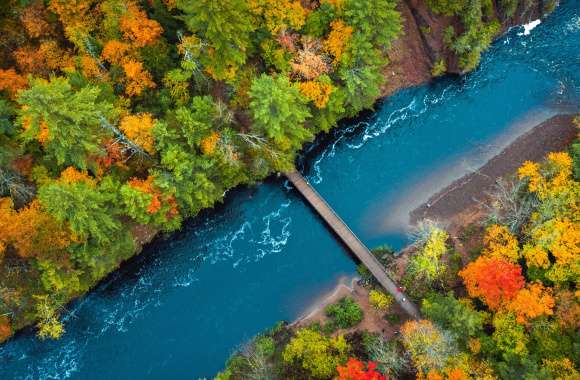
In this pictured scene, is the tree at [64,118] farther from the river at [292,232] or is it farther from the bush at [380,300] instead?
the bush at [380,300]

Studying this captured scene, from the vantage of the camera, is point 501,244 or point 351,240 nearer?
point 501,244

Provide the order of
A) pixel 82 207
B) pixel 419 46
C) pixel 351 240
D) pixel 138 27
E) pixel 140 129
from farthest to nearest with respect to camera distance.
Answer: pixel 419 46 → pixel 351 240 → pixel 138 27 → pixel 140 129 → pixel 82 207

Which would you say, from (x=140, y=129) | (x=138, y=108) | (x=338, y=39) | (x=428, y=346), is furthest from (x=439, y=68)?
(x=140, y=129)


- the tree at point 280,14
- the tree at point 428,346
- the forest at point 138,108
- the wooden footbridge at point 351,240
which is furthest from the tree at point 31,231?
the tree at point 428,346

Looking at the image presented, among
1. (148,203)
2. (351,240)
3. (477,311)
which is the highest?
(148,203)

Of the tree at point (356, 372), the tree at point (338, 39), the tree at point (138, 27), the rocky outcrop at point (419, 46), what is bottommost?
the tree at point (356, 372)

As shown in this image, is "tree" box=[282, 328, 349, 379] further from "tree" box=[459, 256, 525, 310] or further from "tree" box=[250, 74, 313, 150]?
"tree" box=[250, 74, 313, 150]

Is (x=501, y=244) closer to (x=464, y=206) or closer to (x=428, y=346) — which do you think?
(x=464, y=206)
